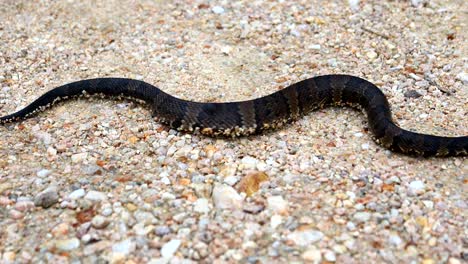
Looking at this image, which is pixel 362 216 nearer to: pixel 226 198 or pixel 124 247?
pixel 226 198

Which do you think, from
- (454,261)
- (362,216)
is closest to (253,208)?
(362,216)

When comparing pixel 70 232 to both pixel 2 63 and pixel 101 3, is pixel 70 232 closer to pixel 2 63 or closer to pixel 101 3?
pixel 2 63

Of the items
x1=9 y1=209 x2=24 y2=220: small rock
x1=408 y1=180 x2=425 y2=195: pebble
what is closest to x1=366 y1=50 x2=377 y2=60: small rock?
x1=408 y1=180 x2=425 y2=195: pebble

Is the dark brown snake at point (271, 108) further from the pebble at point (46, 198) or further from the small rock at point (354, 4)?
the small rock at point (354, 4)

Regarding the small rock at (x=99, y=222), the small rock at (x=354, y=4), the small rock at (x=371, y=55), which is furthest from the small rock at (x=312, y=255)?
the small rock at (x=354, y=4)

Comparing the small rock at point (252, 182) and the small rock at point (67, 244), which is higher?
the small rock at point (252, 182)

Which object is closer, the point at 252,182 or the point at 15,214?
the point at 15,214

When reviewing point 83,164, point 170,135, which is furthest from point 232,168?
point 83,164
